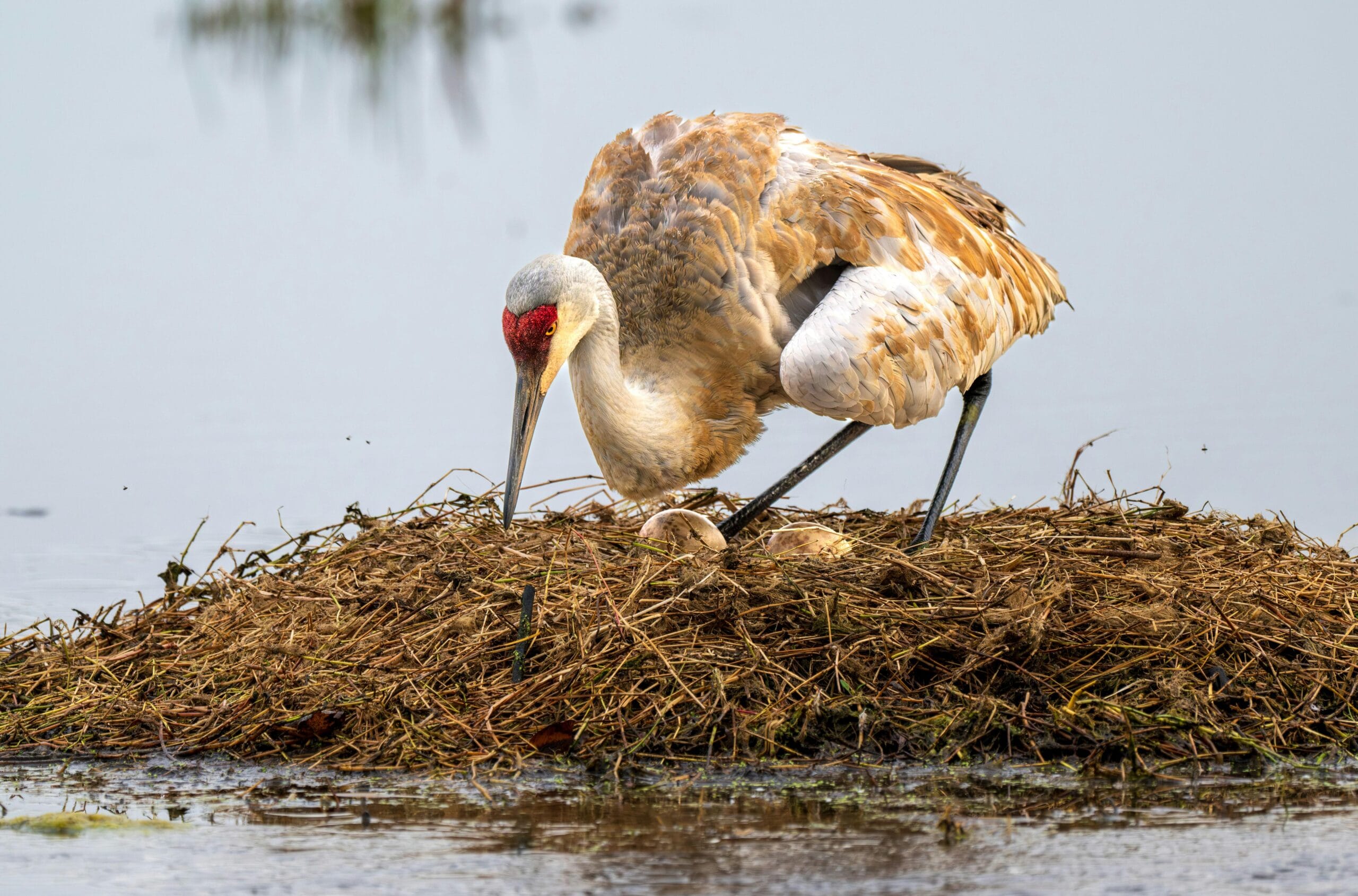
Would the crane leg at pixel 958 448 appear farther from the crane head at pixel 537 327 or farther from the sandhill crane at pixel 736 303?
the crane head at pixel 537 327

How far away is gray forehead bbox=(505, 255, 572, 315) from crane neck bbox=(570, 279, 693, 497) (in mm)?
213

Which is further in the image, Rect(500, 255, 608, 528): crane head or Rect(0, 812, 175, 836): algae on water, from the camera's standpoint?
Rect(500, 255, 608, 528): crane head

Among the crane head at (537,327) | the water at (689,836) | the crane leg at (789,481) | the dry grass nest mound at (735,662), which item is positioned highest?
the crane head at (537,327)

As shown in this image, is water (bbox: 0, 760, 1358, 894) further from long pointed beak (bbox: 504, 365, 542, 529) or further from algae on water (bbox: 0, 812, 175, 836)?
long pointed beak (bbox: 504, 365, 542, 529)

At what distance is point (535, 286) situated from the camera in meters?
5.68

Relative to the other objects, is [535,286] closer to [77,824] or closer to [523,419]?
[523,419]

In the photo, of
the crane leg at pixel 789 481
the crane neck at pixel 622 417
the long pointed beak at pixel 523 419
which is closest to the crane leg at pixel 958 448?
the crane leg at pixel 789 481

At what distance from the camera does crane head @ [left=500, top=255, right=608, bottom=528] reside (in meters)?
5.68

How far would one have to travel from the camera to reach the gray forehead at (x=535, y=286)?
223 inches

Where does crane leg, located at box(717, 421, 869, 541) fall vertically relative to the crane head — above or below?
below

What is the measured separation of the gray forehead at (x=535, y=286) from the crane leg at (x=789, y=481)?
49.3 inches

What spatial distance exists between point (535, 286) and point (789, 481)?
1.57m

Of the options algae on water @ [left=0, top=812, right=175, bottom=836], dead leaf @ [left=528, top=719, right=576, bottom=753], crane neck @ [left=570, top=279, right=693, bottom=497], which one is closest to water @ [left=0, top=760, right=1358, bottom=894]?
algae on water @ [left=0, top=812, right=175, bottom=836]

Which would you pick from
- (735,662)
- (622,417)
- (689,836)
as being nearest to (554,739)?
(735,662)
